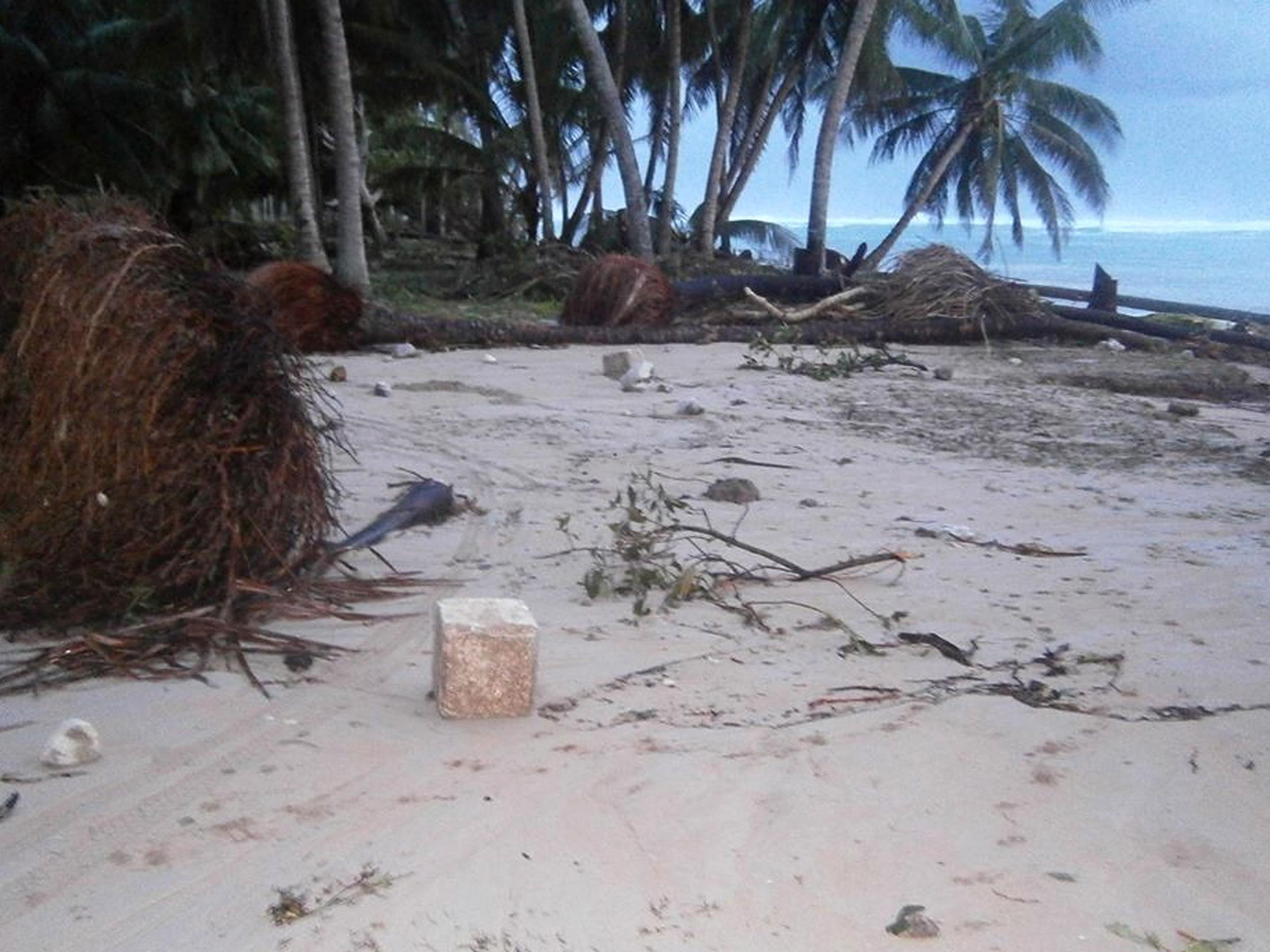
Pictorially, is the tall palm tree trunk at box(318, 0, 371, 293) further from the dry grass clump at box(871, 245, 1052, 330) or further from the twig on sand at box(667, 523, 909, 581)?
the twig on sand at box(667, 523, 909, 581)

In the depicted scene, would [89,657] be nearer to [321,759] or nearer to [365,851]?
[321,759]

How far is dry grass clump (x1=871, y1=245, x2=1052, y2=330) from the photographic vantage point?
14.4 metres

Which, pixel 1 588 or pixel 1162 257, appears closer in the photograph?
pixel 1 588

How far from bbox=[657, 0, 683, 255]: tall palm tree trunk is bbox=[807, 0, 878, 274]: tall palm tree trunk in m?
2.64

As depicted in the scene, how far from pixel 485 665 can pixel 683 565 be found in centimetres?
153

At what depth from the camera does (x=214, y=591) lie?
411 cm

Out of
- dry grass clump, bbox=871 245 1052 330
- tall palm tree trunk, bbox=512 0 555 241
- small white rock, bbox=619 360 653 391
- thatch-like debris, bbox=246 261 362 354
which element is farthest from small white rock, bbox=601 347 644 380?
tall palm tree trunk, bbox=512 0 555 241

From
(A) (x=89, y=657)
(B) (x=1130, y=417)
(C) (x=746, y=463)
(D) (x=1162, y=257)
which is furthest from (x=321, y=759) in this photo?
(D) (x=1162, y=257)

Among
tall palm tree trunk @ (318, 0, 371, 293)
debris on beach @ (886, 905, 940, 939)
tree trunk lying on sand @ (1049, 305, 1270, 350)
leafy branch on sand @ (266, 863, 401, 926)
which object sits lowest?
leafy branch on sand @ (266, 863, 401, 926)

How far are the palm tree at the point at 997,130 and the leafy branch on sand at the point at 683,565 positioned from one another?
23.5 metres

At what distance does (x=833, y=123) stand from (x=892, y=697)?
699 inches

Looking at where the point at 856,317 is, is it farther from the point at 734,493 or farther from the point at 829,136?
the point at 734,493

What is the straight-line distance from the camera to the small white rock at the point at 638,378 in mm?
9344

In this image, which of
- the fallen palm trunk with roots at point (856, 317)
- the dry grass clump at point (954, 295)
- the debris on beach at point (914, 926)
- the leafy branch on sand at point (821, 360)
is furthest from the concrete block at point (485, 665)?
the dry grass clump at point (954, 295)
